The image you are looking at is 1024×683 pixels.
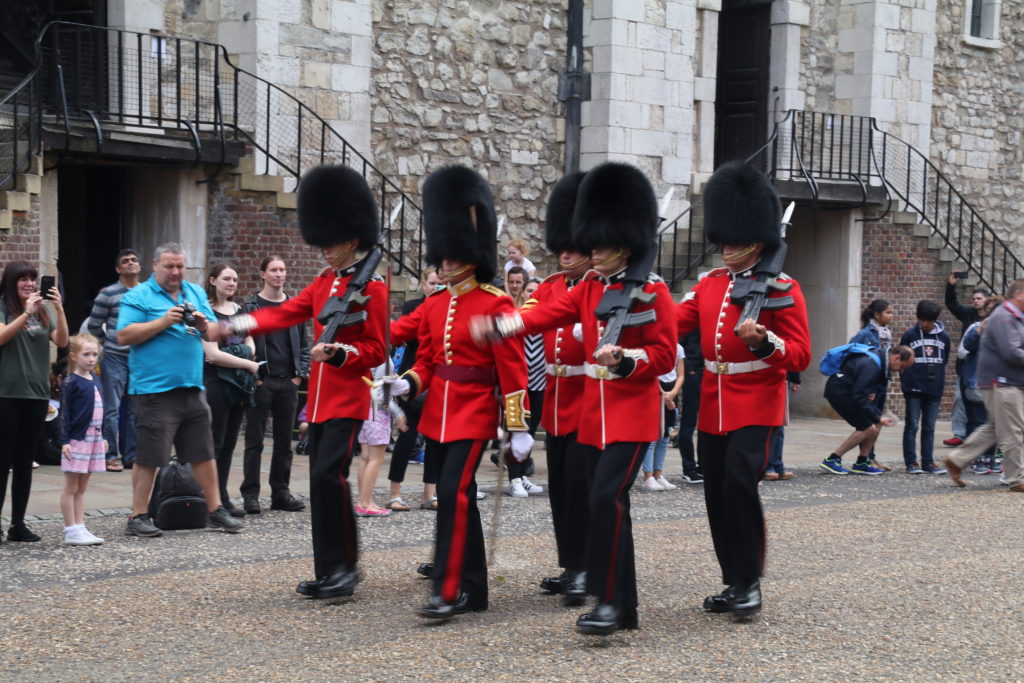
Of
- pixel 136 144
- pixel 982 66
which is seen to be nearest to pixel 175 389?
pixel 136 144

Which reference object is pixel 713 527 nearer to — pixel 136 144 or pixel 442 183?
pixel 442 183

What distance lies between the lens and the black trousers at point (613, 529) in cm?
562

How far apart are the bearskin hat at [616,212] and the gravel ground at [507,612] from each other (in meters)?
1.53

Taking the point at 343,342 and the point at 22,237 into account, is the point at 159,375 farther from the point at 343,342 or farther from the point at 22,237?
the point at 22,237

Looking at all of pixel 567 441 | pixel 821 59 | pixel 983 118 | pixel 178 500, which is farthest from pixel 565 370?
pixel 983 118

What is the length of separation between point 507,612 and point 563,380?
103cm

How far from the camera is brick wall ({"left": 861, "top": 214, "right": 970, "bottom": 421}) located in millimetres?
18484

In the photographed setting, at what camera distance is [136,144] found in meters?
12.5

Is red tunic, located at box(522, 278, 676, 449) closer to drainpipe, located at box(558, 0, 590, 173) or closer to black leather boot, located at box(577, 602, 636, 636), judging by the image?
black leather boot, located at box(577, 602, 636, 636)

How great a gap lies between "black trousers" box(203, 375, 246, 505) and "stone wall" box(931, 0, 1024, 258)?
544 inches

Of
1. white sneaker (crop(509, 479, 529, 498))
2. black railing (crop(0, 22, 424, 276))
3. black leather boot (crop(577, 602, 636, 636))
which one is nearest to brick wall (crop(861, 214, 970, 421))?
black railing (crop(0, 22, 424, 276))

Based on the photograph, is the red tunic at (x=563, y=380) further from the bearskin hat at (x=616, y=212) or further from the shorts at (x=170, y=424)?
the shorts at (x=170, y=424)

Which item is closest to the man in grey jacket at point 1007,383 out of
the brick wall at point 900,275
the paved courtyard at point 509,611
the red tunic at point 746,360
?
the paved courtyard at point 509,611

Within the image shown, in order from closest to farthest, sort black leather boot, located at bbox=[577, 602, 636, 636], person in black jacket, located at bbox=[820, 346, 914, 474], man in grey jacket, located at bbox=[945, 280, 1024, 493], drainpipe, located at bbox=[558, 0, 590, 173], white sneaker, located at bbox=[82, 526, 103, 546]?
black leather boot, located at bbox=[577, 602, 636, 636] → white sneaker, located at bbox=[82, 526, 103, 546] → man in grey jacket, located at bbox=[945, 280, 1024, 493] → person in black jacket, located at bbox=[820, 346, 914, 474] → drainpipe, located at bbox=[558, 0, 590, 173]
